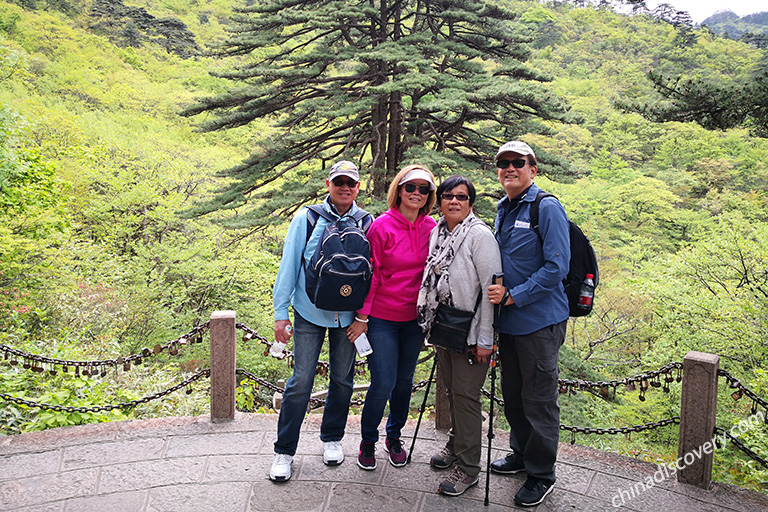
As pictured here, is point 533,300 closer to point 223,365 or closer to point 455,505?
point 455,505

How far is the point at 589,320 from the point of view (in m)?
18.0

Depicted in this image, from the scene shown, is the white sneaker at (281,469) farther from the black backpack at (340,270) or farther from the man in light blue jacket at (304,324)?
the black backpack at (340,270)

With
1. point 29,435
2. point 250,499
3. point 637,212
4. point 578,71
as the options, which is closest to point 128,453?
point 29,435

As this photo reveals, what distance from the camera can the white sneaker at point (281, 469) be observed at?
289 cm

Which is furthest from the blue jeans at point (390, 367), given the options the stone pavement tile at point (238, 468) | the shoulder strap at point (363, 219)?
the stone pavement tile at point (238, 468)

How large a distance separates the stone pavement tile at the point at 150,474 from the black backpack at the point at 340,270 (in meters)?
1.38

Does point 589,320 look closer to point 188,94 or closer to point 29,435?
point 29,435

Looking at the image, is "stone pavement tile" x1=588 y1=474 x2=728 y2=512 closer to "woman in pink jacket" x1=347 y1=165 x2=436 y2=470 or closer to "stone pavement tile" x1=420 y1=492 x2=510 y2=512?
"stone pavement tile" x1=420 y1=492 x2=510 y2=512

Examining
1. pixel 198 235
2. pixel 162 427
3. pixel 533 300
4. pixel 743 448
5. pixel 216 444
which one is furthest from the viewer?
pixel 198 235

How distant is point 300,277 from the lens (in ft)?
9.34

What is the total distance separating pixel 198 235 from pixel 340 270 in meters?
13.3

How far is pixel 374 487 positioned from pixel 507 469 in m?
0.84

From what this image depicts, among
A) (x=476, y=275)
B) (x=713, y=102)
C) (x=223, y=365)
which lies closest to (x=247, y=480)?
(x=223, y=365)

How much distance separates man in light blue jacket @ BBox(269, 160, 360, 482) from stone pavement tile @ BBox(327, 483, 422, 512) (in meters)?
0.35
